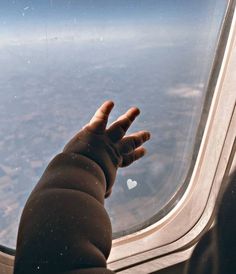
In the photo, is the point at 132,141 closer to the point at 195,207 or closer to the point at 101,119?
the point at 101,119

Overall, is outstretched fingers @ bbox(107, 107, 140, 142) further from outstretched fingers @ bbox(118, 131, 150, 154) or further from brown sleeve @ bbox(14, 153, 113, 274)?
brown sleeve @ bbox(14, 153, 113, 274)

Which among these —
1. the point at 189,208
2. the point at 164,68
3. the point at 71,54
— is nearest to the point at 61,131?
the point at 71,54

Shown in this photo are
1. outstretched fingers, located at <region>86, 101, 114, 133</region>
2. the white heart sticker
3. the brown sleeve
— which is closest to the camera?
the brown sleeve

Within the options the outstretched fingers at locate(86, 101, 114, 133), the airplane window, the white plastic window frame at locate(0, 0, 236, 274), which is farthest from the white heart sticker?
the outstretched fingers at locate(86, 101, 114, 133)

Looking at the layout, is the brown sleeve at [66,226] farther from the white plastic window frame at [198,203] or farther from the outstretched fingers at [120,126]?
the white plastic window frame at [198,203]

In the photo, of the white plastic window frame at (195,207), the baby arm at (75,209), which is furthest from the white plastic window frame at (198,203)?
the baby arm at (75,209)

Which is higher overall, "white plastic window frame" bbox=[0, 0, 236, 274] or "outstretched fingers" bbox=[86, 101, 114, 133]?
"outstretched fingers" bbox=[86, 101, 114, 133]

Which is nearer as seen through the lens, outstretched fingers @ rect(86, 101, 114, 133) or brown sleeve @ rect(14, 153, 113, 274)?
brown sleeve @ rect(14, 153, 113, 274)

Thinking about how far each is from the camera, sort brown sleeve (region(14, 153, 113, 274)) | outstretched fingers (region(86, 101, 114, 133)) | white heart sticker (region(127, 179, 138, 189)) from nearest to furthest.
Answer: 1. brown sleeve (region(14, 153, 113, 274))
2. outstretched fingers (region(86, 101, 114, 133))
3. white heart sticker (region(127, 179, 138, 189))
